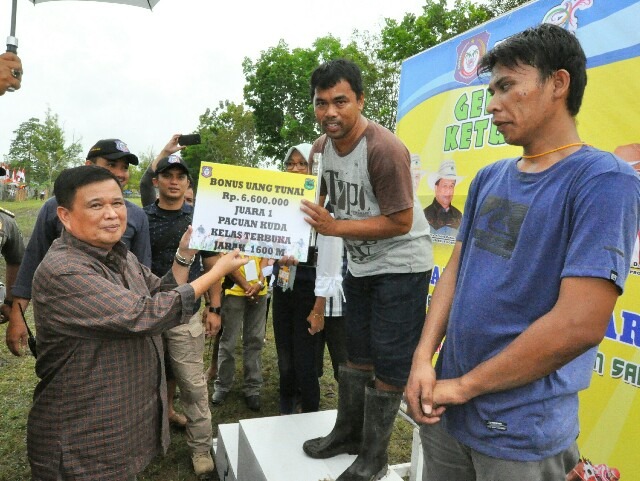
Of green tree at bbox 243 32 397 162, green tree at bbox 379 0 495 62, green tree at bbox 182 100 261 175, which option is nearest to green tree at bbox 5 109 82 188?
green tree at bbox 182 100 261 175

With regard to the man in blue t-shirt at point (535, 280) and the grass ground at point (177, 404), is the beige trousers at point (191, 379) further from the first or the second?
the man in blue t-shirt at point (535, 280)

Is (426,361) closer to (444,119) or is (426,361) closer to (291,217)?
(291,217)

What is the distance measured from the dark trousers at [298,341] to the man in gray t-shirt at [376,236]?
3.76ft

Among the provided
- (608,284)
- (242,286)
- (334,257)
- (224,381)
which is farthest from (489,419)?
(224,381)

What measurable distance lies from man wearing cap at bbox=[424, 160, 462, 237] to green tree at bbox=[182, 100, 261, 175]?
23998 millimetres

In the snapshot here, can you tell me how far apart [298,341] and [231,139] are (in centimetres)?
2643

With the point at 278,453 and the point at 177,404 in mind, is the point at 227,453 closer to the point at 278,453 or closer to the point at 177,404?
the point at 278,453

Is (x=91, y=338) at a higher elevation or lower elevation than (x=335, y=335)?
higher

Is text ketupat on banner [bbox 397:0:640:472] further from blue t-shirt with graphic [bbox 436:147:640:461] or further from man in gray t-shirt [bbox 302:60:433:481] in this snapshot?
blue t-shirt with graphic [bbox 436:147:640:461]

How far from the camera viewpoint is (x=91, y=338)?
1727 mm

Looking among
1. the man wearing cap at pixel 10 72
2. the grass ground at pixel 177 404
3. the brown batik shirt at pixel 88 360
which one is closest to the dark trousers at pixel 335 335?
the grass ground at pixel 177 404

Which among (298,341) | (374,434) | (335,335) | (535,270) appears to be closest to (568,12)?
(535,270)

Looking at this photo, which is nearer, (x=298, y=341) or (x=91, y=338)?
(x=91, y=338)

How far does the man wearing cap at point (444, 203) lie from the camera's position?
10.9ft
